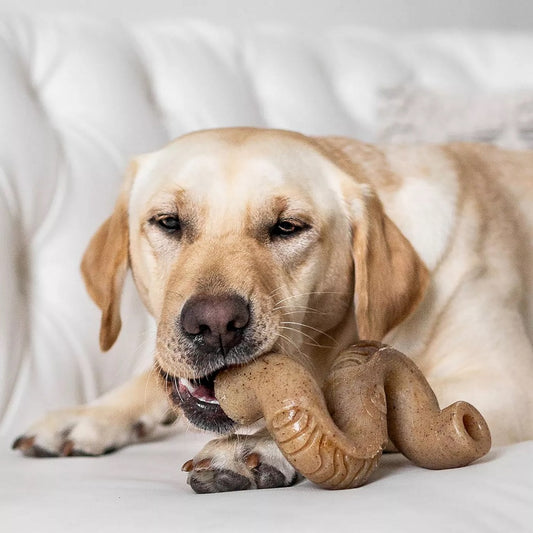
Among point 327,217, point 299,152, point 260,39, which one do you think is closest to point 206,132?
point 299,152

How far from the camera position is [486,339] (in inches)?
90.6

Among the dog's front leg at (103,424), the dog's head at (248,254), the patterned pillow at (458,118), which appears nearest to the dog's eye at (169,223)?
the dog's head at (248,254)

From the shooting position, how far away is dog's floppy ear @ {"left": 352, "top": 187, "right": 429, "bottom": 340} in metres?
2.18

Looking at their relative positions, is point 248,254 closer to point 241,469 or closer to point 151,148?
point 241,469

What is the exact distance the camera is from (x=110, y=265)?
2.39 metres

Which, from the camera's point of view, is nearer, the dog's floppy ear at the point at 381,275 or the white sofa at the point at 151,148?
the white sofa at the point at 151,148

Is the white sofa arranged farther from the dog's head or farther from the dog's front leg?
the dog's head

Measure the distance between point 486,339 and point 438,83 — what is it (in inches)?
77.9

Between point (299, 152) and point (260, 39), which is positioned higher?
point (260, 39)

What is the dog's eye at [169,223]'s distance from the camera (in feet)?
6.99

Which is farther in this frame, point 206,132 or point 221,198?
point 206,132

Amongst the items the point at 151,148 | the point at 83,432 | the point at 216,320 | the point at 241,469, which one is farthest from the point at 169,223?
the point at 151,148

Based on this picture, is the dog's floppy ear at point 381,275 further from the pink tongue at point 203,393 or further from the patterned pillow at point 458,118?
the patterned pillow at point 458,118

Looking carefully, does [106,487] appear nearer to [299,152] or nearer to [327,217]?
[327,217]
